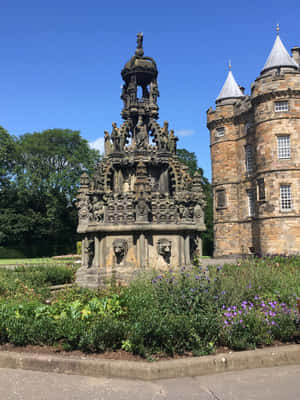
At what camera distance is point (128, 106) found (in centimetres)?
1234

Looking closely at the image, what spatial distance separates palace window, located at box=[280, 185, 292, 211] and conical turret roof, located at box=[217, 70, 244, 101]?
1229 centimetres

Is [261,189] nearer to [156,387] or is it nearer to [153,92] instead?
[153,92]

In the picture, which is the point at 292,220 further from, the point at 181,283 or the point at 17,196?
the point at 17,196

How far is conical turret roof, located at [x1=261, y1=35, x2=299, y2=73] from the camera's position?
30847mm

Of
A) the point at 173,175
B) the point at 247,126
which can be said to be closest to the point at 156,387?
the point at 173,175

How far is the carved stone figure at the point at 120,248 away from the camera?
9.88m

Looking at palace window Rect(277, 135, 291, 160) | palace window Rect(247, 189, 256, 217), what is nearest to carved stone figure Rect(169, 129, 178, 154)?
palace window Rect(277, 135, 291, 160)

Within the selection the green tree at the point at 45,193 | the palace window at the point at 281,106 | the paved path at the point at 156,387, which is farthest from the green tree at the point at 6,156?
the paved path at the point at 156,387

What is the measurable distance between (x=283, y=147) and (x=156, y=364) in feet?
91.9

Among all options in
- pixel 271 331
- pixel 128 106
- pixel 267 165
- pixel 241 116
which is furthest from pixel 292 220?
pixel 271 331

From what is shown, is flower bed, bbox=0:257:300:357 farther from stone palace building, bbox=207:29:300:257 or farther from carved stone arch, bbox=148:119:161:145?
stone palace building, bbox=207:29:300:257

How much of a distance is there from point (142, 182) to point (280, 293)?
475 cm

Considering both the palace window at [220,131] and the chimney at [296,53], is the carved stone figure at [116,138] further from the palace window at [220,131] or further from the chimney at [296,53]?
the chimney at [296,53]

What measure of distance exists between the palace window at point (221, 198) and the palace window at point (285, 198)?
6.96 m
